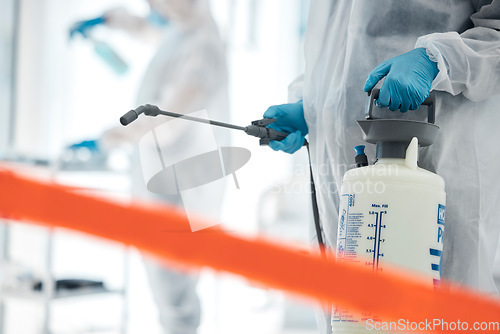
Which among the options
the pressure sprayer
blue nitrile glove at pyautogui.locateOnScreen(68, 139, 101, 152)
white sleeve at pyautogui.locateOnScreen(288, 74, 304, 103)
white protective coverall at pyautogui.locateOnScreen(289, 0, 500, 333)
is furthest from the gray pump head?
blue nitrile glove at pyautogui.locateOnScreen(68, 139, 101, 152)

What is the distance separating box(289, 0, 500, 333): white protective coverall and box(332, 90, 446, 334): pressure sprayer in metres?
0.12

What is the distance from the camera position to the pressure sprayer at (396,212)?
73 centimetres

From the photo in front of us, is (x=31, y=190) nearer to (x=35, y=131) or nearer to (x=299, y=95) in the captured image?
(x=299, y=95)

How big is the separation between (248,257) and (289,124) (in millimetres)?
576

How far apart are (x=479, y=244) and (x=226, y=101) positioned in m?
1.50

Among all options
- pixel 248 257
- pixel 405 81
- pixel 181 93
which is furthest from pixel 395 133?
pixel 181 93

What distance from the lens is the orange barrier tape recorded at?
56 centimetres

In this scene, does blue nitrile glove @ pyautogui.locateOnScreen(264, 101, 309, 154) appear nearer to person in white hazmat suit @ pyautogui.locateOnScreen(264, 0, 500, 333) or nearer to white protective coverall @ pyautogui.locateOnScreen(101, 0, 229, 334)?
person in white hazmat suit @ pyautogui.locateOnScreen(264, 0, 500, 333)

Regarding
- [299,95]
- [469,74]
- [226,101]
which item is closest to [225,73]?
Result: [226,101]

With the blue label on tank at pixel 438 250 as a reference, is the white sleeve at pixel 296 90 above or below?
above

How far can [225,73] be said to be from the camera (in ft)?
7.23

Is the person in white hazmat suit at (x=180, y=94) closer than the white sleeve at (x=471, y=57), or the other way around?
the white sleeve at (x=471, y=57)

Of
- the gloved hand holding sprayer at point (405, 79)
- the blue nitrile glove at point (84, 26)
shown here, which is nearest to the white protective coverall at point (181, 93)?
the blue nitrile glove at point (84, 26)

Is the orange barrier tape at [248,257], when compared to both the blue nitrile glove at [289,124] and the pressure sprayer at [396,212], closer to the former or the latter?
the pressure sprayer at [396,212]
